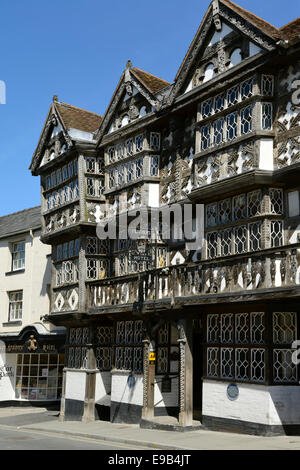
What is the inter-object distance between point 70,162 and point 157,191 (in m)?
5.41

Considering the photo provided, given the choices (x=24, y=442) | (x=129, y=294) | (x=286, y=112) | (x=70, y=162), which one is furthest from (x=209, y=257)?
(x=70, y=162)

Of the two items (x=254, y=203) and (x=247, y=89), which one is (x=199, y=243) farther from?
(x=247, y=89)

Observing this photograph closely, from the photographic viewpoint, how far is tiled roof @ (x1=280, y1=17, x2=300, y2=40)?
55.1ft

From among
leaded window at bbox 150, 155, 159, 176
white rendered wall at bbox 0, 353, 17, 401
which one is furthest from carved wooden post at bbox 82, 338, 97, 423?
white rendered wall at bbox 0, 353, 17, 401

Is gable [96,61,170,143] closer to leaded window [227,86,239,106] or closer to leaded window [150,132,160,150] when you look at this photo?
leaded window [150,132,160,150]

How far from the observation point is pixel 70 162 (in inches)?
990

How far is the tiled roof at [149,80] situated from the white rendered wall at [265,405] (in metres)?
11.0

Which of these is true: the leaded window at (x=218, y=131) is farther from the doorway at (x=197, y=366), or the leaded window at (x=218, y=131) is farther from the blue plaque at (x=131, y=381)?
the blue plaque at (x=131, y=381)

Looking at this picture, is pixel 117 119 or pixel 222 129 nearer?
pixel 222 129

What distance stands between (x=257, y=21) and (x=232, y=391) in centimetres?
1039

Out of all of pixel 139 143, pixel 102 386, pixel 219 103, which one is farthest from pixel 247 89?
pixel 102 386

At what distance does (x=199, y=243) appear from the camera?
63.0ft

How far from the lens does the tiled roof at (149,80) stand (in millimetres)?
22112

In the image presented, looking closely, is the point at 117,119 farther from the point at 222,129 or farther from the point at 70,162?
the point at 222,129
